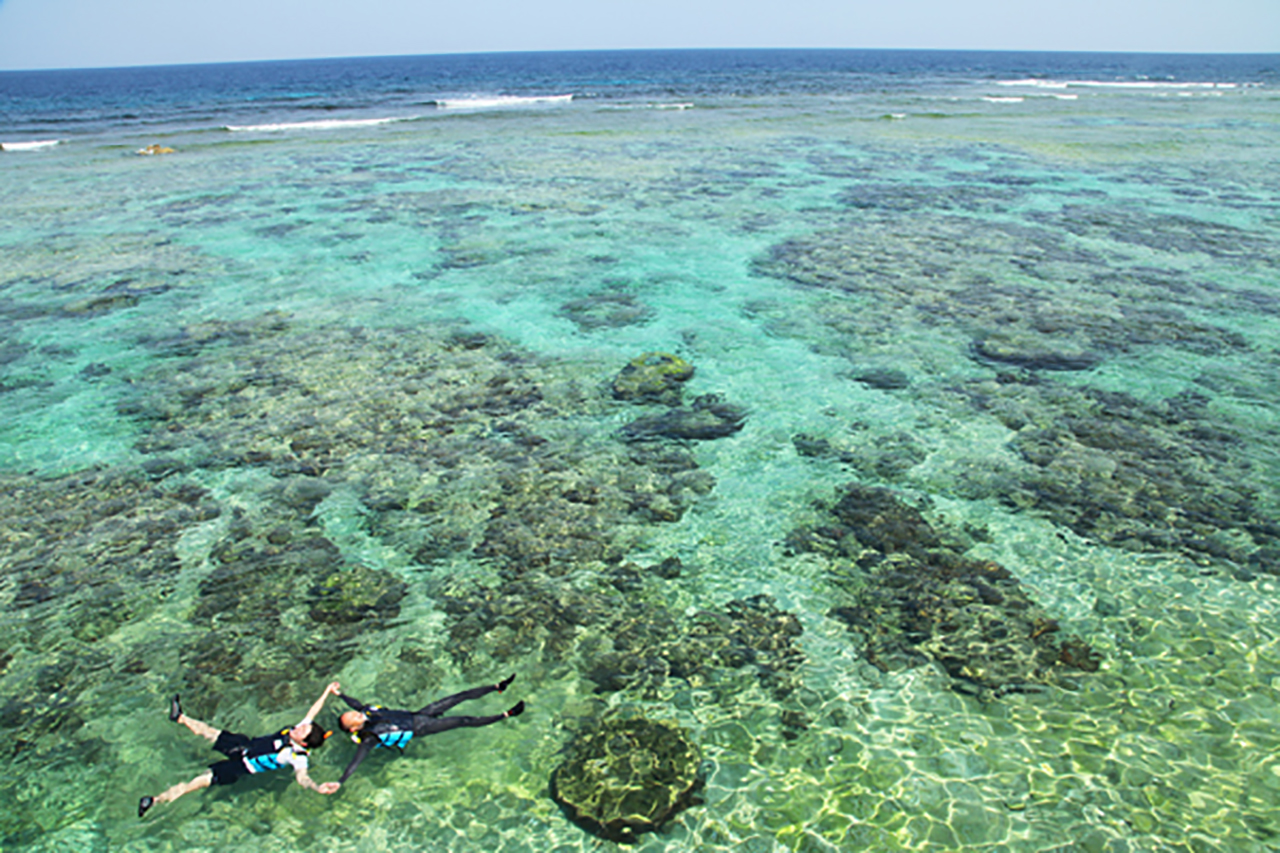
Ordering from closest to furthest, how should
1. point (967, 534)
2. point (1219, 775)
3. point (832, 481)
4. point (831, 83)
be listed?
point (1219, 775), point (967, 534), point (832, 481), point (831, 83)

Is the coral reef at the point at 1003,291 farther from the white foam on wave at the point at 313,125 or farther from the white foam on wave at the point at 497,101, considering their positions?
the white foam on wave at the point at 497,101

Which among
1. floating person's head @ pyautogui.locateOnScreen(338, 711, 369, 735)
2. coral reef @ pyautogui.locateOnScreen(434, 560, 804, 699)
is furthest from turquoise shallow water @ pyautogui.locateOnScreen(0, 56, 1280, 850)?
floating person's head @ pyautogui.locateOnScreen(338, 711, 369, 735)

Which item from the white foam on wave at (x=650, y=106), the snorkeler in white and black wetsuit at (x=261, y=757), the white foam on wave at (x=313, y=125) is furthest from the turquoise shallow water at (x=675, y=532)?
the white foam on wave at (x=650, y=106)

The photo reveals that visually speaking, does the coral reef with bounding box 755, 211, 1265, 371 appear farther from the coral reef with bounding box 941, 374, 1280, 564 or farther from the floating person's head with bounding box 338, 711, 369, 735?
the floating person's head with bounding box 338, 711, 369, 735

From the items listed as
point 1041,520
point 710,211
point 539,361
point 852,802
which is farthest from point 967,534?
point 710,211

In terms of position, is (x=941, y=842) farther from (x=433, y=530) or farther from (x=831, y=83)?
(x=831, y=83)

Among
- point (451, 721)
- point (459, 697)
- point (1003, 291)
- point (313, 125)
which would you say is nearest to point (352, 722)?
point (451, 721)

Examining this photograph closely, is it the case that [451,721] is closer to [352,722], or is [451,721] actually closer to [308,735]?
[352,722]
